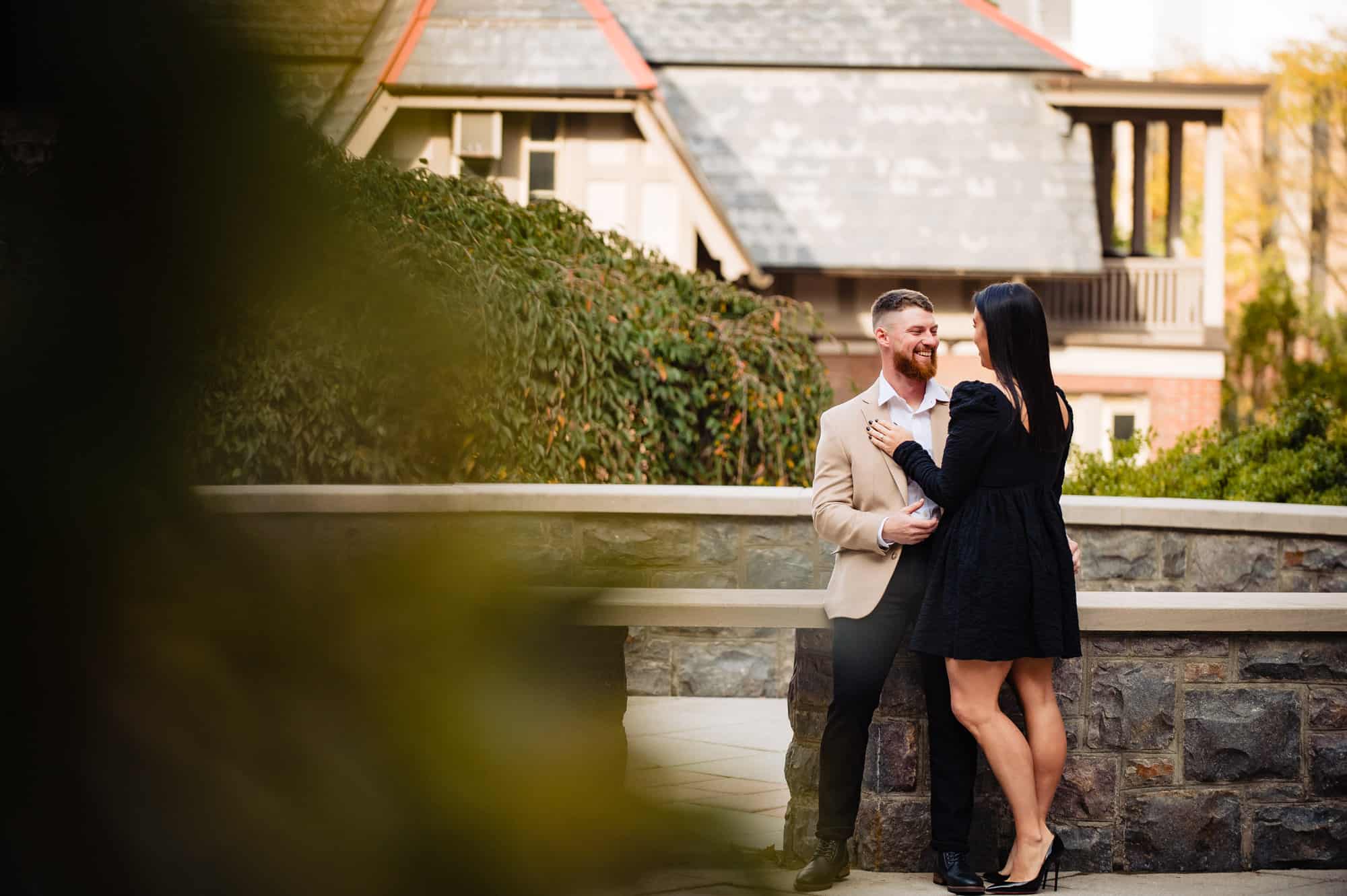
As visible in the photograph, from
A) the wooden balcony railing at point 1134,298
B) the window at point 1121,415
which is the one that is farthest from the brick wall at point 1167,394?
the wooden balcony railing at point 1134,298

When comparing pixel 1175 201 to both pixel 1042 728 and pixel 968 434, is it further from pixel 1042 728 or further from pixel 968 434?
pixel 968 434

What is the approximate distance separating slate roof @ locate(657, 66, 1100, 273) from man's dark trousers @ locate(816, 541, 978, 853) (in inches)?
552

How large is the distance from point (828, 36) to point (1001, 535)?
16777mm

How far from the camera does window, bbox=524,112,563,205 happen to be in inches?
671

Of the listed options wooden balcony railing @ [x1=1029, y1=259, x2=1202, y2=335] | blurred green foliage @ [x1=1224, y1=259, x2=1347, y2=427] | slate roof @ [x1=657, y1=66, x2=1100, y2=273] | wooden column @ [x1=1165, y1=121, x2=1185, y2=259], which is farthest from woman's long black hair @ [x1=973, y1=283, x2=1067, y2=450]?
blurred green foliage @ [x1=1224, y1=259, x2=1347, y2=427]

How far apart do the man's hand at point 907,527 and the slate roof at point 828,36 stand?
52.0ft

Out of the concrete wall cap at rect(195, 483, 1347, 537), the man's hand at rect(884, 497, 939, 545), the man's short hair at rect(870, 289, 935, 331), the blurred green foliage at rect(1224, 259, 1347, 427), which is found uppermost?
the blurred green foliage at rect(1224, 259, 1347, 427)

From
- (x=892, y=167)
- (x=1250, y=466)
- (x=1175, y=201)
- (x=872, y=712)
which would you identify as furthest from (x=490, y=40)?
(x=1175, y=201)

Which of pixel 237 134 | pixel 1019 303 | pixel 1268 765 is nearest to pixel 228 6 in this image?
pixel 237 134

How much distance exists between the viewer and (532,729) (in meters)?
0.89

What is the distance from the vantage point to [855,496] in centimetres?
437

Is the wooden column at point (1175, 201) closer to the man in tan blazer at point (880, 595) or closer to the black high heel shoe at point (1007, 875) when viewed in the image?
the man in tan blazer at point (880, 595)

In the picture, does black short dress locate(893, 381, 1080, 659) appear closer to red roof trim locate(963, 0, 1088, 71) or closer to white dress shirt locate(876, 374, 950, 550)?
white dress shirt locate(876, 374, 950, 550)

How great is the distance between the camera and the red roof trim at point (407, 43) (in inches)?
30.1
